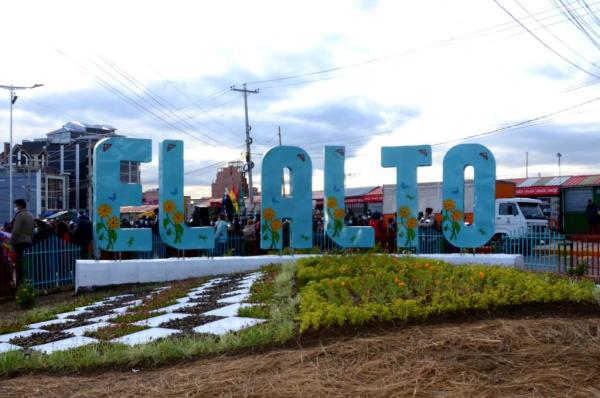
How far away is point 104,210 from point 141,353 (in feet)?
22.4

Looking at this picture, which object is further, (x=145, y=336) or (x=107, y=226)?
(x=107, y=226)

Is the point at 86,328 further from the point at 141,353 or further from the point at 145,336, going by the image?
the point at 141,353

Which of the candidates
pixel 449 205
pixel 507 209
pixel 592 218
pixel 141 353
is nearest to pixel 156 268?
pixel 449 205

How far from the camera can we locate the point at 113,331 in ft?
21.7

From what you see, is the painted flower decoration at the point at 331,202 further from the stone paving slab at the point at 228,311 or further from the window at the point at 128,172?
the stone paving slab at the point at 228,311

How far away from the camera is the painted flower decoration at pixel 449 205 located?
1250 centimetres

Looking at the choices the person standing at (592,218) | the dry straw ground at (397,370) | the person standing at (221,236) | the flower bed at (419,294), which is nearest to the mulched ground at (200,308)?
the flower bed at (419,294)

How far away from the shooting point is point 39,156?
79.1m

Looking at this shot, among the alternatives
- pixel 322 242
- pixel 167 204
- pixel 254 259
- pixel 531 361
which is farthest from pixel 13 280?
pixel 531 361

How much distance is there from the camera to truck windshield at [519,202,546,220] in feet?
73.2

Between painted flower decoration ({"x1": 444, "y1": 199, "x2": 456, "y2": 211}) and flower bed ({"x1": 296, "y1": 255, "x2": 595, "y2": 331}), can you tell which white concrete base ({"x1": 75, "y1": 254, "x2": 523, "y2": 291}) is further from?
flower bed ({"x1": 296, "y1": 255, "x2": 595, "y2": 331})

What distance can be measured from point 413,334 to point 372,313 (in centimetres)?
51

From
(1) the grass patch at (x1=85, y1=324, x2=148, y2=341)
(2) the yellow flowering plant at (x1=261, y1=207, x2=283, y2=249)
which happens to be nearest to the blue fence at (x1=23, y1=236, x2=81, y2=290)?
(2) the yellow flowering plant at (x1=261, y1=207, x2=283, y2=249)

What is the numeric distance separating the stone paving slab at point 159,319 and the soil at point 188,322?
149 mm
